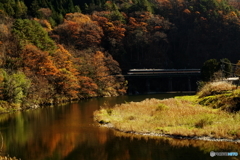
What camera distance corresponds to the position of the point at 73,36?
8094 cm

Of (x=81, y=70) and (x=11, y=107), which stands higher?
(x=81, y=70)

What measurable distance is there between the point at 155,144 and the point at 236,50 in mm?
89411

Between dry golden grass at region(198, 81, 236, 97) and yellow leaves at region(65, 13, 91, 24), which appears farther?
yellow leaves at region(65, 13, 91, 24)

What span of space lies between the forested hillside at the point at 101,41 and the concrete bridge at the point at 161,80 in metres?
5.69

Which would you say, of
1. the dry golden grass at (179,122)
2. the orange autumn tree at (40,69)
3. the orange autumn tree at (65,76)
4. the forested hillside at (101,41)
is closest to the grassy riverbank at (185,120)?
the dry golden grass at (179,122)

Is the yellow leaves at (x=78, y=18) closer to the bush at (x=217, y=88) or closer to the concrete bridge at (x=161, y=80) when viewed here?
the concrete bridge at (x=161, y=80)

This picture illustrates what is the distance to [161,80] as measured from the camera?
3401 inches

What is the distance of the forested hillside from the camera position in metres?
54.0

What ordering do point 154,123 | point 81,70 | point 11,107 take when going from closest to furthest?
point 154,123
point 11,107
point 81,70

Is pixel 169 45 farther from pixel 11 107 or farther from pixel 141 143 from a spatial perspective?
pixel 141 143

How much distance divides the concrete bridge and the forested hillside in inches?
224

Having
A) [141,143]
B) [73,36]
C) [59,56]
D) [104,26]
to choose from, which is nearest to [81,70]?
[59,56]

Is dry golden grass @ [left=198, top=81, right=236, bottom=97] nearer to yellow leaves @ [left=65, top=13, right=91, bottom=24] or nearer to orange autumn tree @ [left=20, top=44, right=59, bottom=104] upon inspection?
orange autumn tree @ [left=20, top=44, right=59, bottom=104]

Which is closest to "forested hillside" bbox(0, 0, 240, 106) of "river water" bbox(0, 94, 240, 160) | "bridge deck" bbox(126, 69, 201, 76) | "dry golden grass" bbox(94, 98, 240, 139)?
"bridge deck" bbox(126, 69, 201, 76)
